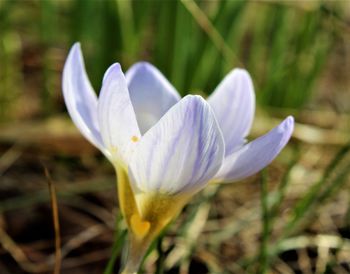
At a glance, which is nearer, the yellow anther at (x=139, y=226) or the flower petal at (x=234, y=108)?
the yellow anther at (x=139, y=226)

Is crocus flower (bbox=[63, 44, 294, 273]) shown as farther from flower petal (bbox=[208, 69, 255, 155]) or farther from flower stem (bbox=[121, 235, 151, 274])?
flower petal (bbox=[208, 69, 255, 155])

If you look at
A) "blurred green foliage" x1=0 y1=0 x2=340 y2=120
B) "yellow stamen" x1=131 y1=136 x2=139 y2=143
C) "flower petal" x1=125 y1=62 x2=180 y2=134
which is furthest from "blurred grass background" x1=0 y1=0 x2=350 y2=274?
"yellow stamen" x1=131 y1=136 x2=139 y2=143

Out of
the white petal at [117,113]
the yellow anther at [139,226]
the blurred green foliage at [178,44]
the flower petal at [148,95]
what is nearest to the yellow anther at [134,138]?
the white petal at [117,113]

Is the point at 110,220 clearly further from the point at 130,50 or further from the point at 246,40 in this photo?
the point at 246,40

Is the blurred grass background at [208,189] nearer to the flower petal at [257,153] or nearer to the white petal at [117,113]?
the flower petal at [257,153]

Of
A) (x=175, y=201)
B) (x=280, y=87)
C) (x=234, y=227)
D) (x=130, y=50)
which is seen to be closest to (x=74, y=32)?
(x=130, y=50)
